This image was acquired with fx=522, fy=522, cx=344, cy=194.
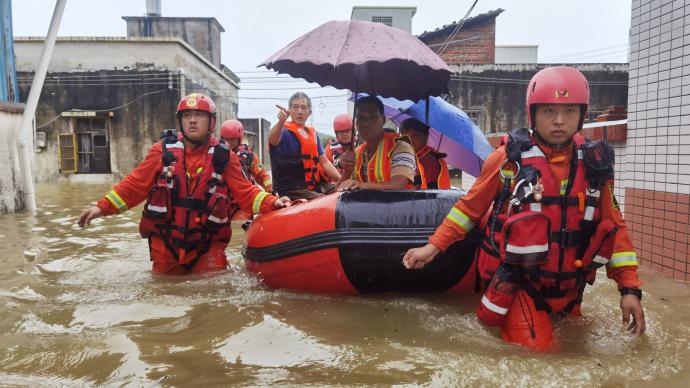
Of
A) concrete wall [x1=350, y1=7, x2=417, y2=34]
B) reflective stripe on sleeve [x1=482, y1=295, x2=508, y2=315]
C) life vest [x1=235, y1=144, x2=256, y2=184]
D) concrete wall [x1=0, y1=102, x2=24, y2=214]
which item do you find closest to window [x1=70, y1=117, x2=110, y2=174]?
concrete wall [x1=0, y1=102, x2=24, y2=214]

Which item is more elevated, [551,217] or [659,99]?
[659,99]

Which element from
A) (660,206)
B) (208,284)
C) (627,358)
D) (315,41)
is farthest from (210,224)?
(660,206)

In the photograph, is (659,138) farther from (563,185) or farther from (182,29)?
(182,29)

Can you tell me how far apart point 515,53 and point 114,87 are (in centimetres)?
2192

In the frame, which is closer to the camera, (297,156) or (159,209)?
(159,209)

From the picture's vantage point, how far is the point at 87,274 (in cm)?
449

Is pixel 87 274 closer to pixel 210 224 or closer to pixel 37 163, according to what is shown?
pixel 210 224

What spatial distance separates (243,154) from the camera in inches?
268

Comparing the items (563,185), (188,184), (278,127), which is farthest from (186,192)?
(563,185)

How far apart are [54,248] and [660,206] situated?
5.95 metres

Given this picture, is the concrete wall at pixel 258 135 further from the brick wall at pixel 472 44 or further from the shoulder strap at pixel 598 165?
the shoulder strap at pixel 598 165

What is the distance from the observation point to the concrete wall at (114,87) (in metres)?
18.0

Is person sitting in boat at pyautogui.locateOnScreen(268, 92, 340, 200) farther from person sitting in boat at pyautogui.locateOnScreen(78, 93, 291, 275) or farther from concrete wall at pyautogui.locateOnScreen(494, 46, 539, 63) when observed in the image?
concrete wall at pyautogui.locateOnScreen(494, 46, 539, 63)

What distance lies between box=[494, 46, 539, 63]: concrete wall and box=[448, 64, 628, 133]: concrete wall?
359 inches
